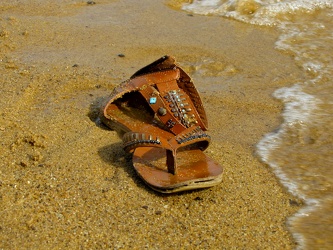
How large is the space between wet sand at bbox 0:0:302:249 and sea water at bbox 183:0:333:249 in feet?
0.29

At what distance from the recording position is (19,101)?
3.15 metres

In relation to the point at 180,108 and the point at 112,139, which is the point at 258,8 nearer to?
the point at 180,108

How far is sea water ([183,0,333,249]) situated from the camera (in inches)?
93.6

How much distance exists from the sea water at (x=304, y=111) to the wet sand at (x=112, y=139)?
0.09m

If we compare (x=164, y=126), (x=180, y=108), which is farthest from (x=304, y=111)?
(x=164, y=126)

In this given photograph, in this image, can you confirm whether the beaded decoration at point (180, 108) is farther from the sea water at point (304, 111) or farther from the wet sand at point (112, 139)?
the sea water at point (304, 111)

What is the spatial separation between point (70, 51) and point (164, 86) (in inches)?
63.4

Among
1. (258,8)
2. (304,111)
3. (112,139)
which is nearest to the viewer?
(112,139)

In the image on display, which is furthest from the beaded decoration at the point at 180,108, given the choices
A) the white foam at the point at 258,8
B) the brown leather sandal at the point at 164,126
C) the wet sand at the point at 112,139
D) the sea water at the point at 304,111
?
the white foam at the point at 258,8

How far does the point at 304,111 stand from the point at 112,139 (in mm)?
1526

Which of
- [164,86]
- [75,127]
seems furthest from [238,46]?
[75,127]

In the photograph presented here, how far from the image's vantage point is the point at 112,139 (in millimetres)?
2844

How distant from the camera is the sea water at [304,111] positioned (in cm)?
238

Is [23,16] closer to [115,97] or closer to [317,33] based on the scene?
[115,97]
